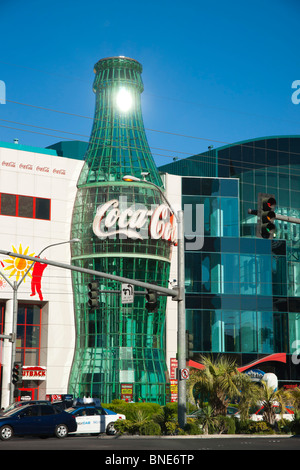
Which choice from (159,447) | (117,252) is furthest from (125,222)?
(159,447)

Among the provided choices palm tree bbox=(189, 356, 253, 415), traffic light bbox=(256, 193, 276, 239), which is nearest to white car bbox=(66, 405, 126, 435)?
palm tree bbox=(189, 356, 253, 415)

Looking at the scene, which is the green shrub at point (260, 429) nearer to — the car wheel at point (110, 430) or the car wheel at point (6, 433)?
the car wheel at point (110, 430)

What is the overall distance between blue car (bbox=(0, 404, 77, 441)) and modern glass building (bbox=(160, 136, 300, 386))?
30.8 metres

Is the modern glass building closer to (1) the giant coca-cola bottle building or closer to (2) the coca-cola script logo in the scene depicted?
(1) the giant coca-cola bottle building

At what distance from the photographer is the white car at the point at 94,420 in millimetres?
34938

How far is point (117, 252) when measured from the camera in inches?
2195

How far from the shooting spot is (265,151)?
7006cm

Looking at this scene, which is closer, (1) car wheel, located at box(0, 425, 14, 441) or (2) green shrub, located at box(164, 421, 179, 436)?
(1) car wheel, located at box(0, 425, 14, 441)

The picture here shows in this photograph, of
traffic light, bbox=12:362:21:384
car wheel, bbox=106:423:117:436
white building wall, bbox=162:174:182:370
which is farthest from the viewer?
white building wall, bbox=162:174:182:370

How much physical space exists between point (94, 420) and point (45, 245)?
23.9 m

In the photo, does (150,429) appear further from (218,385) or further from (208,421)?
(218,385)

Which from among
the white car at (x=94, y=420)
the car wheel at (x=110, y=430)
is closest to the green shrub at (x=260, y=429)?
the white car at (x=94, y=420)

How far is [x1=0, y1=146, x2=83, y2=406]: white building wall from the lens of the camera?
55.4 meters
